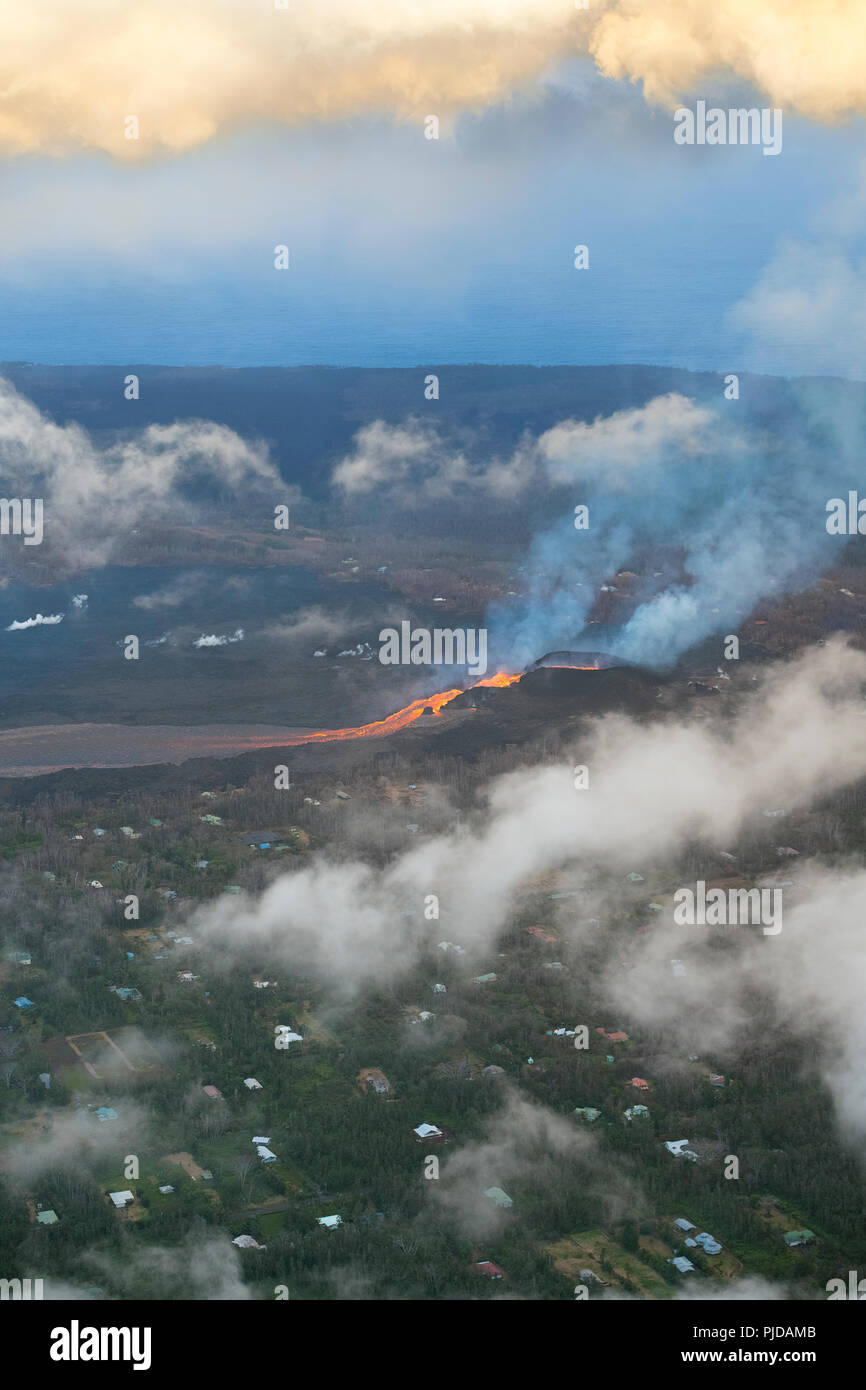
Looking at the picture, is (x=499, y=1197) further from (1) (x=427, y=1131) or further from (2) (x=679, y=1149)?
(2) (x=679, y=1149)

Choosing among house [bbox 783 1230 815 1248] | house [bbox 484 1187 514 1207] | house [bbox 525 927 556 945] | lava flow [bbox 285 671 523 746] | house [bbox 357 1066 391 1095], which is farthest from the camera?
lava flow [bbox 285 671 523 746]

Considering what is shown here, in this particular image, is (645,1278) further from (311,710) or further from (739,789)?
(311,710)

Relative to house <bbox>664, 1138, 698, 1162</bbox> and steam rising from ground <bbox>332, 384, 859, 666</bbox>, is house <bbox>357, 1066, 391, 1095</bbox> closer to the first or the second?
house <bbox>664, 1138, 698, 1162</bbox>

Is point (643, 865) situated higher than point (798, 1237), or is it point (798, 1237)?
point (643, 865)

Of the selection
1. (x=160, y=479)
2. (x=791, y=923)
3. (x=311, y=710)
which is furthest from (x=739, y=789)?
(x=160, y=479)

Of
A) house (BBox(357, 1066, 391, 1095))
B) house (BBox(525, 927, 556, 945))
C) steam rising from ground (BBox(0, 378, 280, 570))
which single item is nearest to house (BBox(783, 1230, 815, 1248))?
house (BBox(357, 1066, 391, 1095))

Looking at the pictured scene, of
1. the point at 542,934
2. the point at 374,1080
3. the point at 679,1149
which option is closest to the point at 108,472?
the point at 542,934
